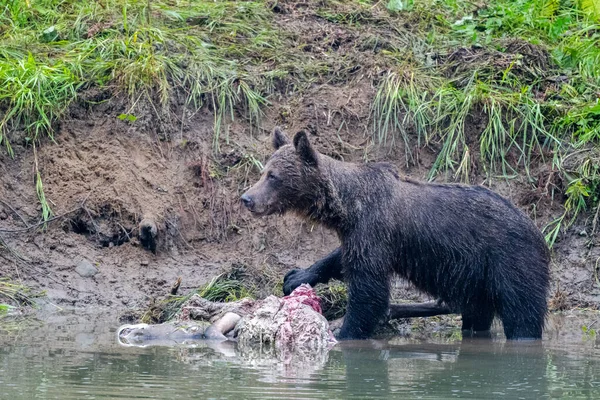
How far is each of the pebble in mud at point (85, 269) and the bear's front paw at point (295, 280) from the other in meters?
2.15

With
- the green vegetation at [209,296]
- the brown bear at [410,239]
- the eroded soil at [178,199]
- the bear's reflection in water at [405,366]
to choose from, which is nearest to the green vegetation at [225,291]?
the green vegetation at [209,296]

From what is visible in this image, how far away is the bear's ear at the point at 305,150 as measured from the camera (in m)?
8.68

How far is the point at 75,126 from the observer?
36.4 ft

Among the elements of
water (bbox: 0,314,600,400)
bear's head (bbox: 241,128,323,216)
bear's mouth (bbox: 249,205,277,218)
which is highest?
bear's head (bbox: 241,128,323,216)

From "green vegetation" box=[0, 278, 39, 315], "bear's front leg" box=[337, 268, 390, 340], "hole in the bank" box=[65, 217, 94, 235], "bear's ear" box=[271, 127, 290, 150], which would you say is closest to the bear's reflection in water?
"bear's front leg" box=[337, 268, 390, 340]

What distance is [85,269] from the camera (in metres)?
10.1

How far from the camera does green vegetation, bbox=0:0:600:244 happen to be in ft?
35.9

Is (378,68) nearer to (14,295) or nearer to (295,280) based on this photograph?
(295,280)

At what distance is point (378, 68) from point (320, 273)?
3.56 meters

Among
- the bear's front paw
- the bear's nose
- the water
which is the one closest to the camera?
the water

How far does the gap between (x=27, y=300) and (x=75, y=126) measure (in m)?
2.28

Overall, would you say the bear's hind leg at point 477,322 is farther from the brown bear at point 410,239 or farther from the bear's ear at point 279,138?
the bear's ear at point 279,138

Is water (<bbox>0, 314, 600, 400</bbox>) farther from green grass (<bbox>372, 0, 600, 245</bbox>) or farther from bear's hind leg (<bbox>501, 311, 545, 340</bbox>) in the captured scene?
green grass (<bbox>372, 0, 600, 245</bbox>)

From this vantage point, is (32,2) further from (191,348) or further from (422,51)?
(191,348)
